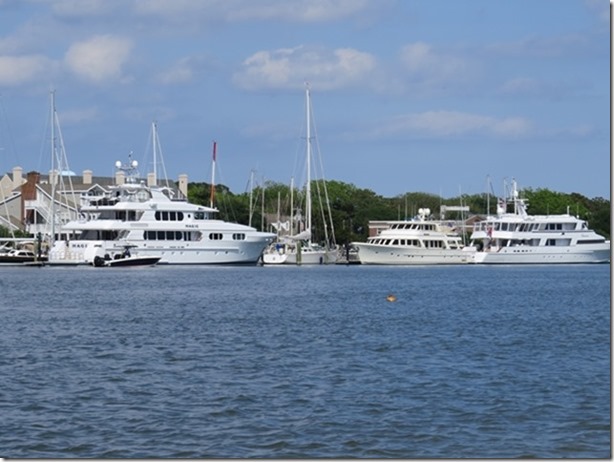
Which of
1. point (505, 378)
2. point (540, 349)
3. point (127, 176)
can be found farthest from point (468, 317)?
point (127, 176)

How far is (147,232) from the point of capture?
104625 millimetres

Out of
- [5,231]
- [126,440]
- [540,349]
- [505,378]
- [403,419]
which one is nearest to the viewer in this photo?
[126,440]

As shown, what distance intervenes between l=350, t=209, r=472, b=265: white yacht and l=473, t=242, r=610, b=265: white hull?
10.9 ft

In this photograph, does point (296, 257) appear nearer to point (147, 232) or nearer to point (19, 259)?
point (147, 232)

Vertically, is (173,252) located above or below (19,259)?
above

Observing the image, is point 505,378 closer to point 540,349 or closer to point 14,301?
point 540,349

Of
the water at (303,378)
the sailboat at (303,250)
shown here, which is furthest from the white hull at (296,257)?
the water at (303,378)

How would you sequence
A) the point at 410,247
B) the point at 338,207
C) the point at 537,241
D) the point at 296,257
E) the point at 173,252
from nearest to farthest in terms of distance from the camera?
the point at 173,252 → the point at 296,257 → the point at 410,247 → the point at 537,241 → the point at 338,207

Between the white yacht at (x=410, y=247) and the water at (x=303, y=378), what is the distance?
57236mm

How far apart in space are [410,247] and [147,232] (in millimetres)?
27529

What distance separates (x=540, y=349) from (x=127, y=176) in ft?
251

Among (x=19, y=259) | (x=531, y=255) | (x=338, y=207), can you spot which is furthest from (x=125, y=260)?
(x=338, y=207)

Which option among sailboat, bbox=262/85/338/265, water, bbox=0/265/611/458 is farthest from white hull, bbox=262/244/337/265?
water, bbox=0/265/611/458

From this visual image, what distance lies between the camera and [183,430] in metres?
23.3
